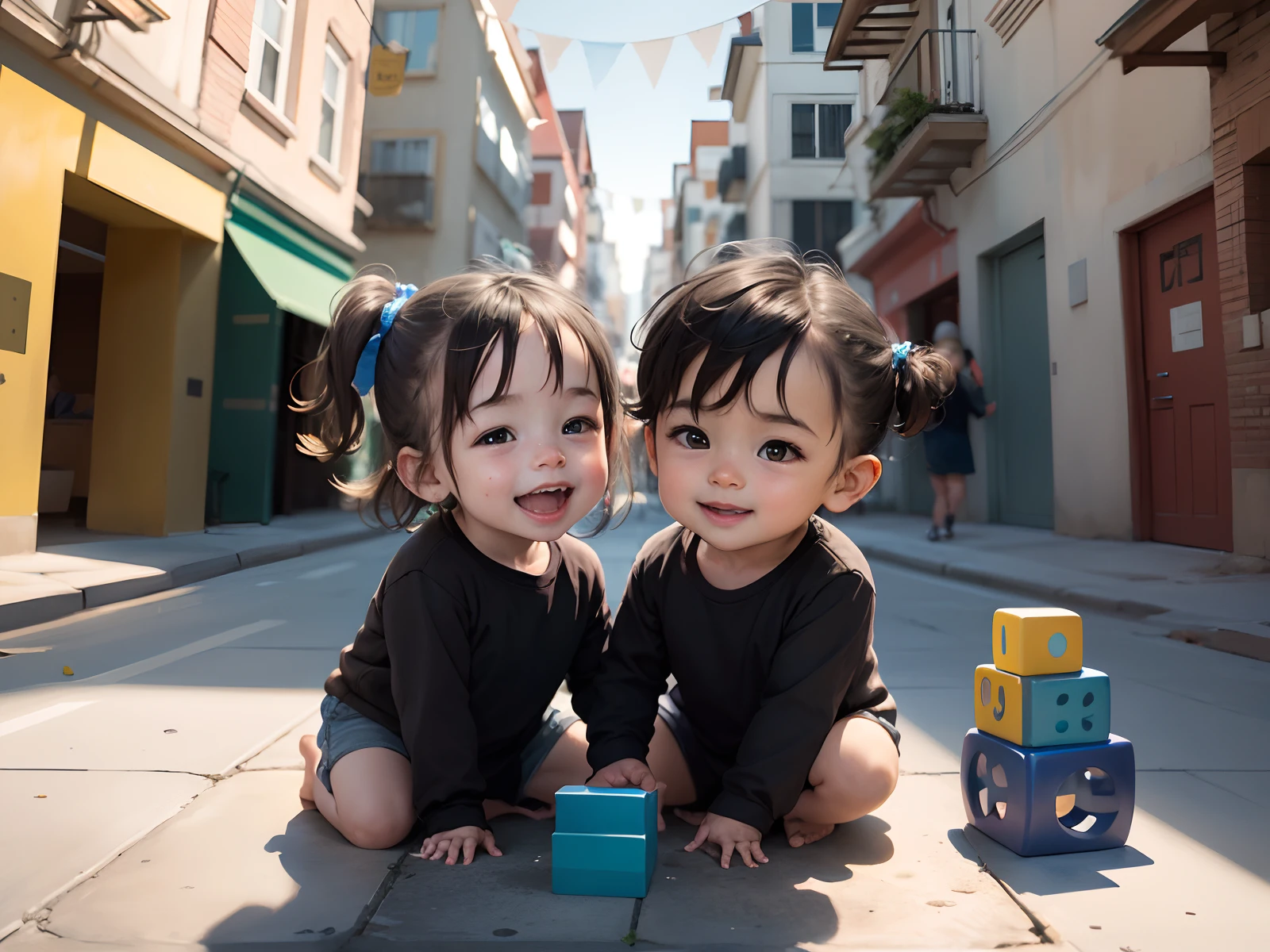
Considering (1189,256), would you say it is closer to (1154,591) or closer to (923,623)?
(1154,591)

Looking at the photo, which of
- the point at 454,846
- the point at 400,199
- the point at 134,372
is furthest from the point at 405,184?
the point at 454,846

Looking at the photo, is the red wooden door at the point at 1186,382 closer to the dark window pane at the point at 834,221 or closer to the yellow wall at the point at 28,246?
the yellow wall at the point at 28,246

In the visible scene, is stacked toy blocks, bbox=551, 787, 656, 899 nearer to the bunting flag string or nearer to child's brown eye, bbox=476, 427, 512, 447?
child's brown eye, bbox=476, 427, 512, 447

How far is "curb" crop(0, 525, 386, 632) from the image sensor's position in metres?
4.00

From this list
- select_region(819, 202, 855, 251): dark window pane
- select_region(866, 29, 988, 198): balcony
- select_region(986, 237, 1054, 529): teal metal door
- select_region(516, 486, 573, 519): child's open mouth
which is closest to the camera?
select_region(516, 486, 573, 519): child's open mouth

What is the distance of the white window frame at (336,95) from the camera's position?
2488 millimetres

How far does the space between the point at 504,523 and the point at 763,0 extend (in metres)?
1.63

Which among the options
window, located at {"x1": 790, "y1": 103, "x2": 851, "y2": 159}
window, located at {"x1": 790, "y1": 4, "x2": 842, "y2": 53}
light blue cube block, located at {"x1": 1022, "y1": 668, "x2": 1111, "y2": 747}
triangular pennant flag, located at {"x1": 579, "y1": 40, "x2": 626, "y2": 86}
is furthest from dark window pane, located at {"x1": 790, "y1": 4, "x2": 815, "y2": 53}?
light blue cube block, located at {"x1": 1022, "y1": 668, "x2": 1111, "y2": 747}

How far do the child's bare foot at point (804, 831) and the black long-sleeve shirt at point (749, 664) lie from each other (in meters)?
0.08

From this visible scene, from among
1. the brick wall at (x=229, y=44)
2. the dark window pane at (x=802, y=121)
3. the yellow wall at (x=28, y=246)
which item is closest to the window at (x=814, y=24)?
the dark window pane at (x=802, y=121)

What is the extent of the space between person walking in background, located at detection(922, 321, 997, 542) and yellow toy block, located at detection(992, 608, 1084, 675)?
672 cm

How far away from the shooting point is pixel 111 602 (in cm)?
466

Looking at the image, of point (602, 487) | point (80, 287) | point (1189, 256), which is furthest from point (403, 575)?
point (80, 287)

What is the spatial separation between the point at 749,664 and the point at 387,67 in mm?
2221
